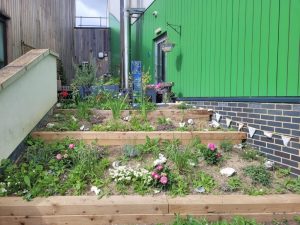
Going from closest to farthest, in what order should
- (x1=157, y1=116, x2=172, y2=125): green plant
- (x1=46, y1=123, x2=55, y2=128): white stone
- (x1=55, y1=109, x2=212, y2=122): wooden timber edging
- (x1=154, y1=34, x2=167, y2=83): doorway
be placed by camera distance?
(x1=46, y1=123, x2=55, y2=128): white stone < (x1=157, y1=116, x2=172, y2=125): green plant < (x1=55, y1=109, x2=212, y2=122): wooden timber edging < (x1=154, y1=34, x2=167, y2=83): doorway

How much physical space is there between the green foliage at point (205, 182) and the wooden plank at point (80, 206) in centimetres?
44

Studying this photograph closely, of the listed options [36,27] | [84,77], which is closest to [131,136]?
[84,77]

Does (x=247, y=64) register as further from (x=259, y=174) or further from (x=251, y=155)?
(x=259, y=174)

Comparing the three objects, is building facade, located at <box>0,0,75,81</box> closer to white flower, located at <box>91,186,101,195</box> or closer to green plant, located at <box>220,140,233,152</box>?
white flower, located at <box>91,186,101,195</box>

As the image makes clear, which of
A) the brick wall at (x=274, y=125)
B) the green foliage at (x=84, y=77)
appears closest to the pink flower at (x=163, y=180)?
the brick wall at (x=274, y=125)

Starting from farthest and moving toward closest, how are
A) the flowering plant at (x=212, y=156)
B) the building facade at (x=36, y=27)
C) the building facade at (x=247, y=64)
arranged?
the building facade at (x=36, y=27), the flowering plant at (x=212, y=156), the building facade at (x=247, y=64)

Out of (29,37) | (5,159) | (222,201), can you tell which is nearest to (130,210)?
(222,201)

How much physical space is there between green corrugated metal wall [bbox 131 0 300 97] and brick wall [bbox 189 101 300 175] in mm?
162

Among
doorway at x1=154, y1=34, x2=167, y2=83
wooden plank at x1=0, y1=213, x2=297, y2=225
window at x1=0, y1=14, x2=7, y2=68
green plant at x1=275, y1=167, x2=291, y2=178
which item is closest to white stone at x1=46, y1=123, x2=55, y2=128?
wooden plank at x1=0, y1=213, x2=297, y2=225

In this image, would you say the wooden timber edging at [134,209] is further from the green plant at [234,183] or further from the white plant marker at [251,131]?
the white plant marker at [251,131]

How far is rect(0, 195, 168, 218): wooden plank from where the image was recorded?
261cm

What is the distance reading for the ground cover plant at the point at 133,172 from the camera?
2.91m

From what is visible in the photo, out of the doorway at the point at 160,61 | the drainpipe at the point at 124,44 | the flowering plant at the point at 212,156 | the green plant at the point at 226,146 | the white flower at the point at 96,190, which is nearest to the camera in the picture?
the white flower at the point at 96,190

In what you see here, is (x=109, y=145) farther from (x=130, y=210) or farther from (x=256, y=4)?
(x=256, y=4)
